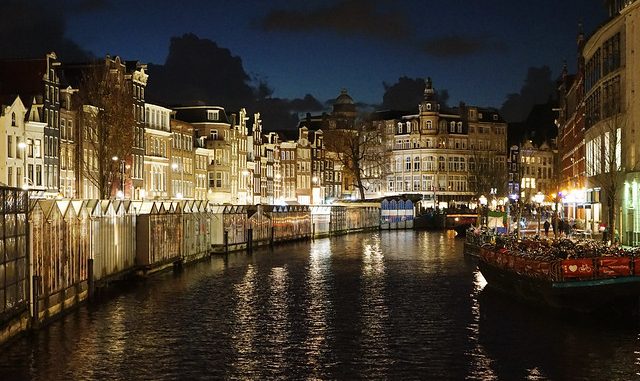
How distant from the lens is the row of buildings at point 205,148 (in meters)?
78.4

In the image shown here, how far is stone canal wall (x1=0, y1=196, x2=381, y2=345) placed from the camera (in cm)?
2687

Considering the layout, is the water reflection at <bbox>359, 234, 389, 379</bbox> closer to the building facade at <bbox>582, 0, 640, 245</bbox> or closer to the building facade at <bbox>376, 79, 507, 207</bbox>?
the building facade at <bbox>582, 0, 640, 245</bbox>

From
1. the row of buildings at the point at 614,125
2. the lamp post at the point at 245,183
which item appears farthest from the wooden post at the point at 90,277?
the lamp post at the point at 245,183

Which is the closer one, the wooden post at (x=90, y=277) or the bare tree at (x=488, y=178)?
the wooden post at (x=90, y=277)

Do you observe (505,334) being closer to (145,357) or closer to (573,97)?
(145,357)


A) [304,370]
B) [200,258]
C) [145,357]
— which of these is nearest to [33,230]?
[145,357]

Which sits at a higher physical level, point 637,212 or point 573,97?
point 573,97

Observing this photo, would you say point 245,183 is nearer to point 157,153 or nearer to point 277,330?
point 157,153

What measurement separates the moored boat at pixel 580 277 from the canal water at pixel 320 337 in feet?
2.12

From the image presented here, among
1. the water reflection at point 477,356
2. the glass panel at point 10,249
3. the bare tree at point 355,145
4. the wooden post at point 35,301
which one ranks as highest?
the bare tree at point 355,145

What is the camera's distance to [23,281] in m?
27.7

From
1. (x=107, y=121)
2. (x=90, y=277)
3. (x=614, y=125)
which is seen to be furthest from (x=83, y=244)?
(x=107, y=121)

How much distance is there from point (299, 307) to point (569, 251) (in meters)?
10.1

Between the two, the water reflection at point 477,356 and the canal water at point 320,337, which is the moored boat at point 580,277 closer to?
the canal water at point 320,337
